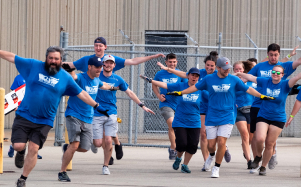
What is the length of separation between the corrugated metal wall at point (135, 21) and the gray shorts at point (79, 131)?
406 inches

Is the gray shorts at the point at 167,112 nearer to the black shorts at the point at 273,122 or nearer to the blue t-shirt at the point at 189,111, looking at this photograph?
the blue t-shirt at the point at 189,111

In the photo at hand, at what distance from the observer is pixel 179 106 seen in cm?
915

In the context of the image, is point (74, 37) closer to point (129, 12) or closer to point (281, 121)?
point (129, 12)

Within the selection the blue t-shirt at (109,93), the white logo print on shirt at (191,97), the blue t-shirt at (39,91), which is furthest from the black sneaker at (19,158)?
the white logo print on shirt at (191,97)

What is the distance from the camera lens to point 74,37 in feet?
60.1

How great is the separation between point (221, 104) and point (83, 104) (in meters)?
2.22

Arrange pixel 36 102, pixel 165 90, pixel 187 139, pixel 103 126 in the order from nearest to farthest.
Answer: pixel 36 102 < pixel 103 126 < pixel 187 139 < pixel 165 90

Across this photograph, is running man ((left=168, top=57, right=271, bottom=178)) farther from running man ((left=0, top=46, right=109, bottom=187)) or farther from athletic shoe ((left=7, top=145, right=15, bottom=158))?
athletic shoe ((left=7, top=145, right=15, bottom=158))

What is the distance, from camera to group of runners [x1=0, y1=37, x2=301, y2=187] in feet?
22.1

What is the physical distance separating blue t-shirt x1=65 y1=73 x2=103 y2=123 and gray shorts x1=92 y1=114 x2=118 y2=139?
2.27 ft

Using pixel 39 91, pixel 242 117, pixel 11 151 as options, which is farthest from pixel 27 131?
pixel 242 117

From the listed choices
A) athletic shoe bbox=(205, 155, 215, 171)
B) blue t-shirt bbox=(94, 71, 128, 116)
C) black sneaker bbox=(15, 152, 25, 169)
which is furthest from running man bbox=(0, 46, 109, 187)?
athletic shoe bbox=(205, 155, 215, 171)

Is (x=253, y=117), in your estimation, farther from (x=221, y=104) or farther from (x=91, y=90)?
(x=91, y=90)

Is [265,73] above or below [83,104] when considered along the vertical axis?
above
